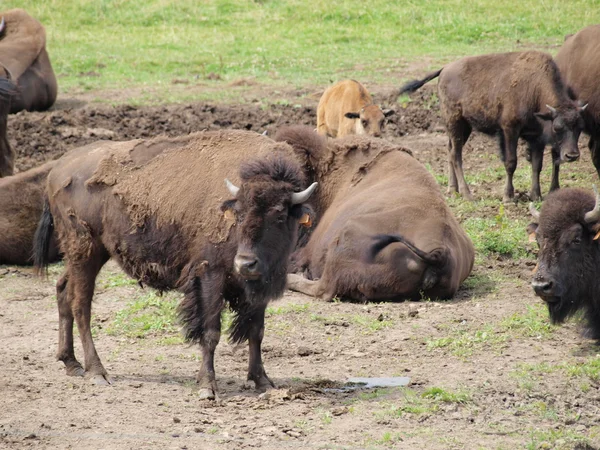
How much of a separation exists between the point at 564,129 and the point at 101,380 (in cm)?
761

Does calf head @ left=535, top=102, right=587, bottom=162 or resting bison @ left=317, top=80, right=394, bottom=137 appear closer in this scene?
calf head @ left=535, top=102, right=587, bottom=162

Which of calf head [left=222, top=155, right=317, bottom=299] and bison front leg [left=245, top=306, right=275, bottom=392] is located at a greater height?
calf head [left=222, top=155, right=317, bottom=299]

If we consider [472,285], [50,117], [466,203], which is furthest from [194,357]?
[50,117]

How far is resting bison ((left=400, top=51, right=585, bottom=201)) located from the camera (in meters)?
12.7

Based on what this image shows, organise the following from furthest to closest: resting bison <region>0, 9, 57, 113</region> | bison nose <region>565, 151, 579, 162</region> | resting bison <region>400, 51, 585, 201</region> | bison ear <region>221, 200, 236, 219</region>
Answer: resting bison <region>0, 9, 57, 113</region>
resting bison <region>400, 51, 585, 201</region>
bison nose <region>565, 151, 579, 162</region>
bison ear <region>221, 200, 236, 219</region>

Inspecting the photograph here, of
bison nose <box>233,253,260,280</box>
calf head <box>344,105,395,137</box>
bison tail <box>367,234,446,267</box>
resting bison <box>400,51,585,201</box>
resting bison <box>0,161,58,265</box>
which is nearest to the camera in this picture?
bison nose <box>233,253,260,280</box>

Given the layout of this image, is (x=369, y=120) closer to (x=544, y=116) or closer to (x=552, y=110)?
(x=544, y=116)

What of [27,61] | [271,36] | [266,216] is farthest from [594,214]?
[271,36]

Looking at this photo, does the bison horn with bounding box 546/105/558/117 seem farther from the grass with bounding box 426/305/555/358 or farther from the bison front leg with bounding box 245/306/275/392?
the bison front leg with bounding box 245/306/275/392

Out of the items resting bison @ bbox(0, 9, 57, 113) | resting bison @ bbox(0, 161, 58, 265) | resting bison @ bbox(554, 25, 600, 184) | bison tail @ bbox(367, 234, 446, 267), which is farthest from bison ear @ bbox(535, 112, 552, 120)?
resting bison @ bbox(0, 9, 57, 113)

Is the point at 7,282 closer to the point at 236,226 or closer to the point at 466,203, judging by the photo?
the point at 236,226

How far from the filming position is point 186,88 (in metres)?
19.5

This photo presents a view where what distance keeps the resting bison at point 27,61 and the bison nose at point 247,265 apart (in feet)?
40.5

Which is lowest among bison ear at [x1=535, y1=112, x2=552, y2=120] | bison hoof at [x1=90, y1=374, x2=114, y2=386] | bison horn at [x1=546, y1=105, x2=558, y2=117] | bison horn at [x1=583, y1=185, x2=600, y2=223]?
bison hoof at [x1=90, y1=374, x2=114, y2=386]
